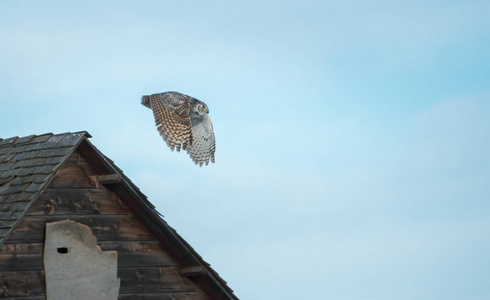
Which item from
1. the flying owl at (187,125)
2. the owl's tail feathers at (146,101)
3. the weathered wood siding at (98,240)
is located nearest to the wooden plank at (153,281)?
the weathered wood siding at (98,240)

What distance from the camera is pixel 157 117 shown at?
55.1 ft

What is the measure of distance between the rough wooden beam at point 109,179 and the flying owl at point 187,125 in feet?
21.4

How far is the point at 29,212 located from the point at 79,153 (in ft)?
3.10

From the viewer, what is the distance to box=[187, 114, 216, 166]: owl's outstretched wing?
1659 centimetres

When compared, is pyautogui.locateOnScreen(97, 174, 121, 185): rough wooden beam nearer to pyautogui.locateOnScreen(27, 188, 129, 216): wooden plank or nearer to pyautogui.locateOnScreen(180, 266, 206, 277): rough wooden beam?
pyautogui.locateOnScreen(27, 188, 129, 216): wooden plank

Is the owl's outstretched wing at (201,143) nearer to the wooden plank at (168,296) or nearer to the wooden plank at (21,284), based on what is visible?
the wooden plank at (168,296)

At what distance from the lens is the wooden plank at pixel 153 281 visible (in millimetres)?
9844

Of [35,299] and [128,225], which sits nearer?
[35,299]

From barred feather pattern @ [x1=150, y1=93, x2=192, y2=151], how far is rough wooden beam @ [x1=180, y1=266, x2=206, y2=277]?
6386mm

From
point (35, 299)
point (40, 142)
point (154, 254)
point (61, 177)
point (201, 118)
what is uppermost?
point (201, 118)

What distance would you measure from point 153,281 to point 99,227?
3.08 feet

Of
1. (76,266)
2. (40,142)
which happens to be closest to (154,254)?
(76,266)

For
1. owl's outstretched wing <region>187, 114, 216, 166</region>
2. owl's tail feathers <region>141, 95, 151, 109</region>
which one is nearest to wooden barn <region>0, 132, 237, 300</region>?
owl's outstretched wing <region>187, 114, 216, 166</region>

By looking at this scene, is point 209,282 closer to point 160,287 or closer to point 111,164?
point 160,287
